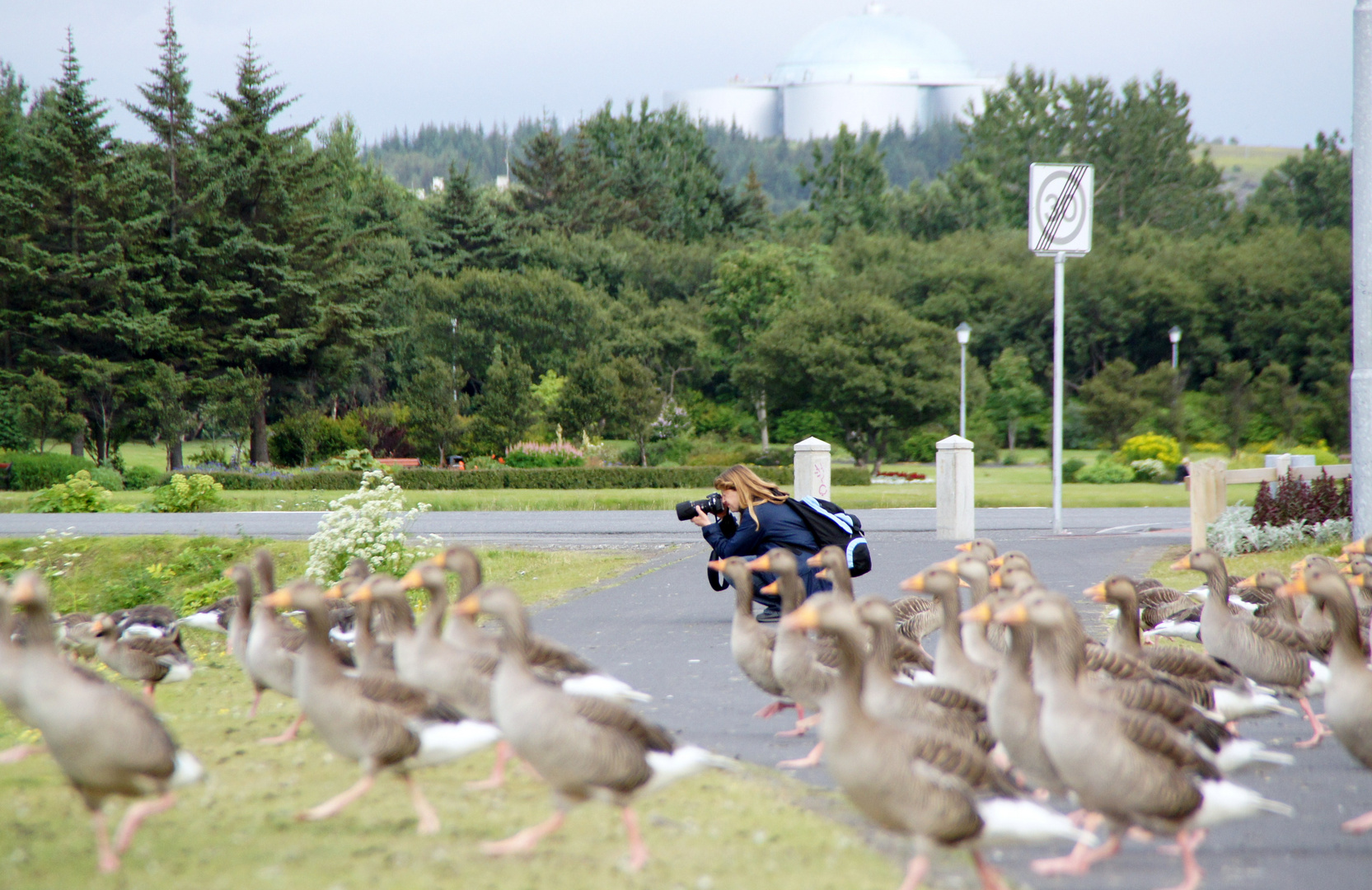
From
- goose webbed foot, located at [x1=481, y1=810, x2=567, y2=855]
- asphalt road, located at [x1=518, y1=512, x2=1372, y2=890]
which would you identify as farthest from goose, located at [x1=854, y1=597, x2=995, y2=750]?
goose webbed foot, located at [x1=481, y1=810, x2=567, y2=855]

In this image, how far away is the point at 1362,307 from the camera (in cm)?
1217

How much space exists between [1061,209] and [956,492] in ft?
18.5

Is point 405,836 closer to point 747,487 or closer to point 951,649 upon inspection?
point 951,649

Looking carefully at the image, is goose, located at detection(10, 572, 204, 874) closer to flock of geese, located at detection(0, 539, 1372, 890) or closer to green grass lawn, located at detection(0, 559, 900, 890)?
flock of geese, located at detection(0, 539, 1372, 890)

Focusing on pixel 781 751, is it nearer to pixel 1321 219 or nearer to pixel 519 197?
pixel 519 197

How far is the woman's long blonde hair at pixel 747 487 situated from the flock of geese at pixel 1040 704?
9.29 ft

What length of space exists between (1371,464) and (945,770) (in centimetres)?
987

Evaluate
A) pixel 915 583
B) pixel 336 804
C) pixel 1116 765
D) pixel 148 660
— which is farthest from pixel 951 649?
pixel 148 660

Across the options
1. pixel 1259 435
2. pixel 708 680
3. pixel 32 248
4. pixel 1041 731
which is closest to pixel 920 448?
pixel 1259 435

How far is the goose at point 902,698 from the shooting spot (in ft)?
17.6

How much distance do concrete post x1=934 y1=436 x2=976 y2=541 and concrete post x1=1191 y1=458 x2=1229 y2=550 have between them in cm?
368

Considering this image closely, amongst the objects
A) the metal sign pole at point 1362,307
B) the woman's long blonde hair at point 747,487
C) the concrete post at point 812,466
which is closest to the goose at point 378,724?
the woman's long blonde hair at point 747,487

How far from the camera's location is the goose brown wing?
4887 mm

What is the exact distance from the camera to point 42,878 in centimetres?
449
